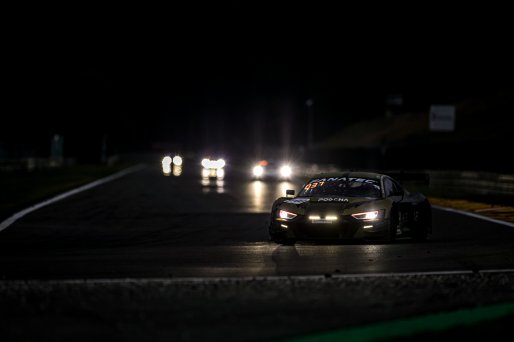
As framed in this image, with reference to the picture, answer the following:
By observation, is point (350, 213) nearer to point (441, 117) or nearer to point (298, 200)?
point (298, 200)

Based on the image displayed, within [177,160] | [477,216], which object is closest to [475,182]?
[477,216]

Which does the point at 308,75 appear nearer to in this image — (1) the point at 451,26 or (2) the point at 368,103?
(2) the point at 368,103

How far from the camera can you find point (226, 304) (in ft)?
27.5

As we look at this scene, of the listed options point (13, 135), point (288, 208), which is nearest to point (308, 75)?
point (13, 135)

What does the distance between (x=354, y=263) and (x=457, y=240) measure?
14.0 ft

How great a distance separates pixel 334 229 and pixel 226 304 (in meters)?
6.02

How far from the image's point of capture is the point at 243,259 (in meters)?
12.5

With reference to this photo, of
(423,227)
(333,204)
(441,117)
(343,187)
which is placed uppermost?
(441,117)

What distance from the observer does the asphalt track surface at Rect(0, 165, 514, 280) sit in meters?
11.3

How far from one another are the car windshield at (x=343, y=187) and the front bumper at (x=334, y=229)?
93 cm

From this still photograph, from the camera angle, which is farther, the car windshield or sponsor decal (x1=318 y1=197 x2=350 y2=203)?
the car windshield

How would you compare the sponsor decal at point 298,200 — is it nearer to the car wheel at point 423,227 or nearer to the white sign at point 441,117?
the car wheel at point 423,227

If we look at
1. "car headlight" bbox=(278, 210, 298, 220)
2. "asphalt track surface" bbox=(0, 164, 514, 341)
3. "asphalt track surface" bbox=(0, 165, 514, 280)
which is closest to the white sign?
"asphalt track surface" bbox=(0, 165, 514, 280)

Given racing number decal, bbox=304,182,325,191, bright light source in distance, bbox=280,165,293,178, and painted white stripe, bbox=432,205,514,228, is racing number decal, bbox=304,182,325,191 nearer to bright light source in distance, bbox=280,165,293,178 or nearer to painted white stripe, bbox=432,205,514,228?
painted white stripe, bbox=432,205,514,228
